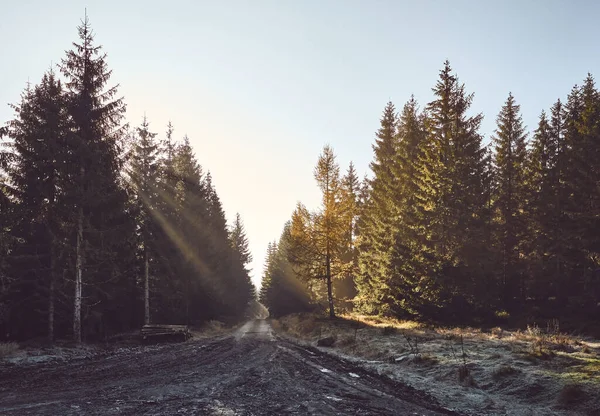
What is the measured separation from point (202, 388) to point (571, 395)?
7.71 m

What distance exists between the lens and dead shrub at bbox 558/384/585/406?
713 centimetres

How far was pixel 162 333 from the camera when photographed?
71.0ft

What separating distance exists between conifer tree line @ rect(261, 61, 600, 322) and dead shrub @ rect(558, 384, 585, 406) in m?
13.8

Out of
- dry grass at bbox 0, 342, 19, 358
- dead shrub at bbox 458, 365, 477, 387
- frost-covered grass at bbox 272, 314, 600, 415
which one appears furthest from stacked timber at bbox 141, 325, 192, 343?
dead shrub at bbox 458, 365, 477, 387

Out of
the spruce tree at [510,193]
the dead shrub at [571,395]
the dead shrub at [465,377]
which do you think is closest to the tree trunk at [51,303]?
the dead shrub at [465,377]

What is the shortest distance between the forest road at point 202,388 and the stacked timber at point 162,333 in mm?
7927

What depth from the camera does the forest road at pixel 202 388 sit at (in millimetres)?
6918

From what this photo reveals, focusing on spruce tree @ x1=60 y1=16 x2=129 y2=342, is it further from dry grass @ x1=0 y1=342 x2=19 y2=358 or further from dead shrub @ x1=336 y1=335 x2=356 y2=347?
dead shrub @ x1=336 y1=335 x2=356 y2=347

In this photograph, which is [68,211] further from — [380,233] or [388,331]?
[380,233]

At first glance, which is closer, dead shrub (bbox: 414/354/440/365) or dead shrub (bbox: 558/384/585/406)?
dead shrub (bbox: 558/384/585/406)

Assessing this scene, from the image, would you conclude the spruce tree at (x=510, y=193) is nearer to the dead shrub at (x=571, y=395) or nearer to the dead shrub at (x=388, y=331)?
the dead shrub at (x=388, y=331)

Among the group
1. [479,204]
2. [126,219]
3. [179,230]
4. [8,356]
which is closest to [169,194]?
[179,230]

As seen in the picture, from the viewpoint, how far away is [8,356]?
13055 mm

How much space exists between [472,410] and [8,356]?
49.0 feet
